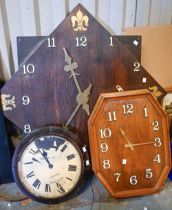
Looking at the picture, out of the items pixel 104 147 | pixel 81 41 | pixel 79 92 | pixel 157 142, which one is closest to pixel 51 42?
pixel 81 41

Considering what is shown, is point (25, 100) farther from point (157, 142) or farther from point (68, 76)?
point (157, 142)

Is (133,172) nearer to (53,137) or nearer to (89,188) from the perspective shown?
(89,188)

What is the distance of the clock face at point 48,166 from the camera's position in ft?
3.26

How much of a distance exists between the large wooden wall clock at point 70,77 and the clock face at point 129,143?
0.09 meters

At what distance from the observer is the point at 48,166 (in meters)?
1.02

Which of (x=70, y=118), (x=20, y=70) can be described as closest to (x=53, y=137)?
(x=70, y=118)

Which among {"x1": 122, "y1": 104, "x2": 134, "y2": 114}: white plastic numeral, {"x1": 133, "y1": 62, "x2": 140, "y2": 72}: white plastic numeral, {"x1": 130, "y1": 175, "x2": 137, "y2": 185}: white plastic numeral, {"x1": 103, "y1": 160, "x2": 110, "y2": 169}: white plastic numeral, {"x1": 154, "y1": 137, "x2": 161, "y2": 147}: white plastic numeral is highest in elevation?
{"x1": 133, "y1": 62, "x2": 140, "y2": 72}: white plastic numeral

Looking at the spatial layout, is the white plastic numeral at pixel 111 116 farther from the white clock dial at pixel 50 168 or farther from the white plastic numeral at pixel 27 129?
the white plastic numeral at pixel 27 129

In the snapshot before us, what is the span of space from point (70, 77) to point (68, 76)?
0.01 m

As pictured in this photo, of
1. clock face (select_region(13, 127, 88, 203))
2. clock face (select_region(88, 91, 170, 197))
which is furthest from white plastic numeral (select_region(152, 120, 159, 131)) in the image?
clock face (select_region(13, 127, 88, 203))

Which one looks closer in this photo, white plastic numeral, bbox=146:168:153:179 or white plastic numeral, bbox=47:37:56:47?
white plastic numeral, bbox=47:37:56:47

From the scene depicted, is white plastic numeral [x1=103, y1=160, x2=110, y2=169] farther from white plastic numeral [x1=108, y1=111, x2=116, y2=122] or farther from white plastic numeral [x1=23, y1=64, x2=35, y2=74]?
white plastic numeral [x1=23, y1=64, x2=35, y2=74]

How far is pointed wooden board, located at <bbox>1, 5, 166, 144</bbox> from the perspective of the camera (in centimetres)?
100

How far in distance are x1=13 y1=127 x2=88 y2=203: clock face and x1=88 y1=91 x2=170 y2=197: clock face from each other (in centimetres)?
10
